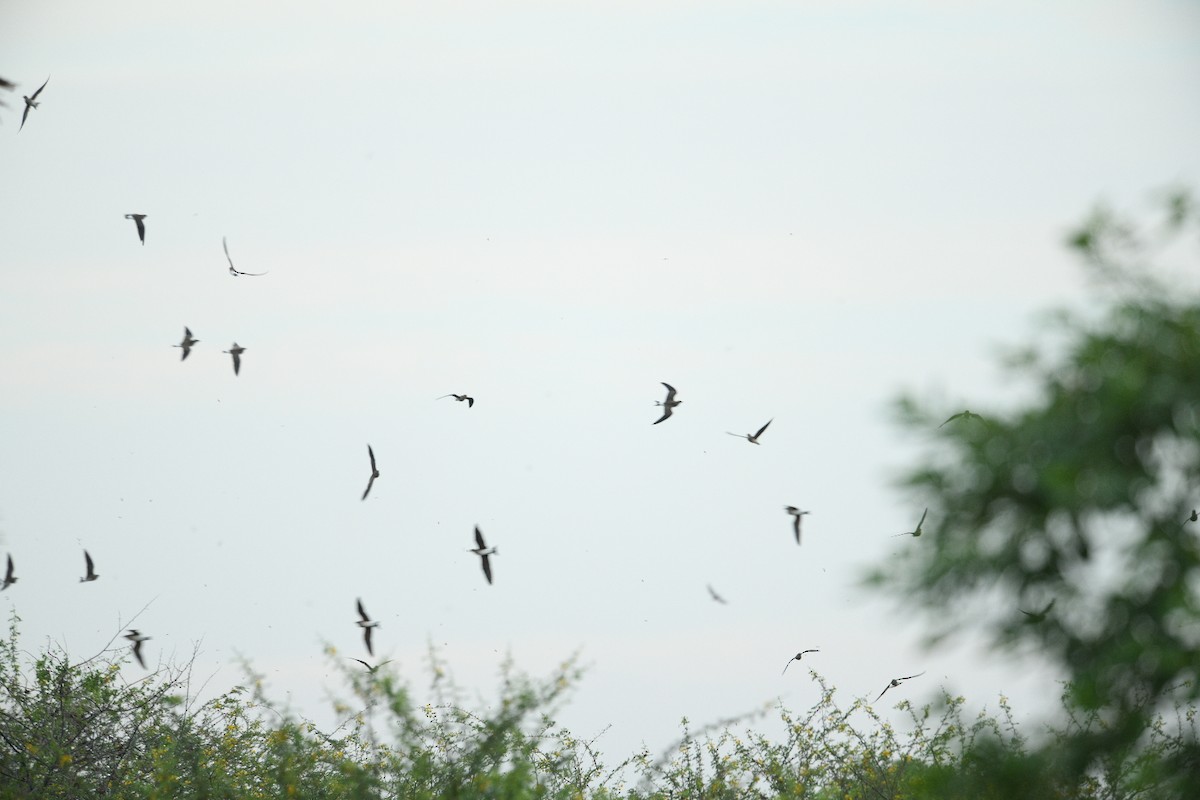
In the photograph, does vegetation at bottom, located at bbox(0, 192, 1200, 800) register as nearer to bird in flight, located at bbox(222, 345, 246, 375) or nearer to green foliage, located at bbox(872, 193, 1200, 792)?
green foliage, located at bbox(872, 193, 1200, 792)

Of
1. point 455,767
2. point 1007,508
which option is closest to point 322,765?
point 455,767

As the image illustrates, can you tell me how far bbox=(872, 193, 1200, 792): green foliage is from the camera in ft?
26.3

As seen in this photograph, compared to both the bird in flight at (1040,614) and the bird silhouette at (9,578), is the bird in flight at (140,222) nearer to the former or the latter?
the bird silhouette at (9,578)

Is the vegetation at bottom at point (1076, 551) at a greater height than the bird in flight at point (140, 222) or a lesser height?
lesser

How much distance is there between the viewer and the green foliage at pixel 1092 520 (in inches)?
315

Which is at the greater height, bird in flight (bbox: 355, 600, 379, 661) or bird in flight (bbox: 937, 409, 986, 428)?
bird in flight (bbox: 355, 600, 379, 661)

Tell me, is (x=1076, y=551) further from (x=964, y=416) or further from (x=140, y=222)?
(x=140, y=222)

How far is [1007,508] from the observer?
871 cm

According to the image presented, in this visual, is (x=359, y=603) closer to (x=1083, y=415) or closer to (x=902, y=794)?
(x=902, y=794)

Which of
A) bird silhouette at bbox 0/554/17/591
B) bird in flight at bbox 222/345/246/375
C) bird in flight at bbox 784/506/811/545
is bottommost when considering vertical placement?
bird in flight at bbox 784/506/811/545

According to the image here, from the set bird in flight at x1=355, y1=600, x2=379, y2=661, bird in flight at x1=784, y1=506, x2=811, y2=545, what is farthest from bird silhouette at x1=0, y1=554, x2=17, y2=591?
bird in flight at x1=784, y1=506, x2=811, y2=545

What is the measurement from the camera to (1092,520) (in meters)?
8.30

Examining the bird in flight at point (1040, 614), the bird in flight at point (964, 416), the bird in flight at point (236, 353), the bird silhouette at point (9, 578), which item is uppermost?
the bird in flight at point (236, 353)

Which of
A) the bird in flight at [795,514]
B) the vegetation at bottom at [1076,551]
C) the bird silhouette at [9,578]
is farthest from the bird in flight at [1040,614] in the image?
the bird silhouette at [9,578]
